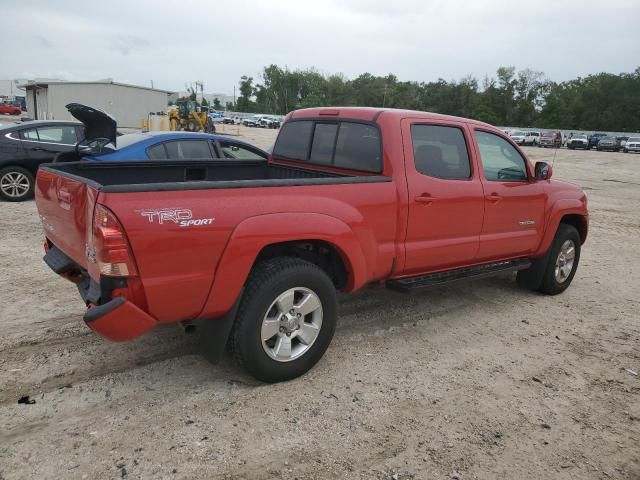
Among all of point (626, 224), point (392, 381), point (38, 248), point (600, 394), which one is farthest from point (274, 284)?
point (626, 224)

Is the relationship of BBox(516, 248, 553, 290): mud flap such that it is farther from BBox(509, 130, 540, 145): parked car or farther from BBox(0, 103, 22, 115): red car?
BBox(0, 103, 22, 115): red car

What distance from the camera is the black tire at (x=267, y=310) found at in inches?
130

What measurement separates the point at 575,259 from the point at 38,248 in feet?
21.9

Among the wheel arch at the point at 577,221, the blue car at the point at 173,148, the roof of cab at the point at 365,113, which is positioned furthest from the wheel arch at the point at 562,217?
the blue car at the point at 173,148

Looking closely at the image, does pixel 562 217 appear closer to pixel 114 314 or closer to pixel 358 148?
pixel 358 148

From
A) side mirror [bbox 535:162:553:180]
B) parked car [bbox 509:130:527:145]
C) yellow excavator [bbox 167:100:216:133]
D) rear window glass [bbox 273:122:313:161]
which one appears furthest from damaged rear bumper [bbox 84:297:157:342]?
parked car [bbox 509:130:527:145]

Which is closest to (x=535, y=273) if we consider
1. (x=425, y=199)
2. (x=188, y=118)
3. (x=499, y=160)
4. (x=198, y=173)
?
(x=499, y=160)

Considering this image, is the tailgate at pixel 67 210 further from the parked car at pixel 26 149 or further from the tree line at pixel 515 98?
the tree line at pixel 515 98

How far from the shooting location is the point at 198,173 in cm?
508

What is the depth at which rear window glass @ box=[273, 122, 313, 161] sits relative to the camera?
5011 mm

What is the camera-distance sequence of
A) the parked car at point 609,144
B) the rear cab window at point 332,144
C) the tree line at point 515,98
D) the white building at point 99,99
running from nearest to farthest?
1. the rear cab window at point 332,144
2. the white building at point 99,99
3. the parked car at point 609,144
4. the tree line at point 515,98

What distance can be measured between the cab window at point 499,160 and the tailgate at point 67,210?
11.5 ft

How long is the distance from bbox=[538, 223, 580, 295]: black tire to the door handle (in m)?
2.27

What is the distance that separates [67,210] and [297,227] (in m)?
1.48
